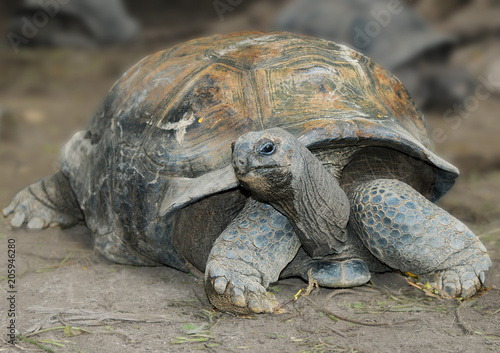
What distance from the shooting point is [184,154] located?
344cm

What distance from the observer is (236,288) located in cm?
297

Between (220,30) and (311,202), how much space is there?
10.4m

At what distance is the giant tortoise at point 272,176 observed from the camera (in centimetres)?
307

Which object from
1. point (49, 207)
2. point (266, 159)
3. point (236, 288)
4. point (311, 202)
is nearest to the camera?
point (266, 159)

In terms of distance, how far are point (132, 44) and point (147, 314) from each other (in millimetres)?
9923

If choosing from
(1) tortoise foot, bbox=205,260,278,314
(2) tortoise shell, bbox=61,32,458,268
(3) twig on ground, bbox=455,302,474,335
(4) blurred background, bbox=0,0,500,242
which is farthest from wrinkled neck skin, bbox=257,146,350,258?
(4) blurred background, bbox=0,0,500,242

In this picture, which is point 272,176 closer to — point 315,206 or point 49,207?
point 315,206

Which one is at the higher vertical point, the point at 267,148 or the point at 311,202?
the point at 267,148

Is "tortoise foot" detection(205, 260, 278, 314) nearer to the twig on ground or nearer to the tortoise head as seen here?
the tortoise head

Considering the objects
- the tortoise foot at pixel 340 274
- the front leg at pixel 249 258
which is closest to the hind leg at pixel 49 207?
the front leg at pixel 249 258

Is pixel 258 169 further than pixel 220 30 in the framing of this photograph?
No

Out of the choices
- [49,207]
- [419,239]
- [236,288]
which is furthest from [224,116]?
[49,207]

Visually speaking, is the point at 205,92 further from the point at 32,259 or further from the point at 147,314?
the point at 32,259

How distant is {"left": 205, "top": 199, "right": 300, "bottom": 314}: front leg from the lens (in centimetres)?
299
